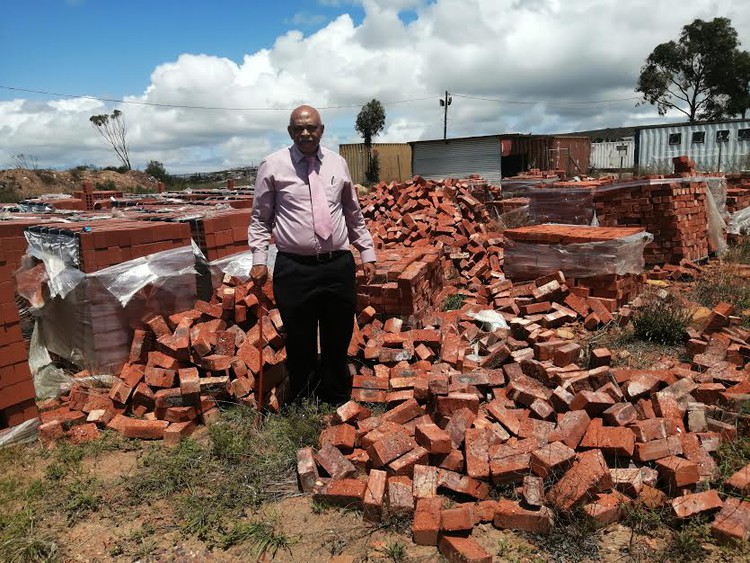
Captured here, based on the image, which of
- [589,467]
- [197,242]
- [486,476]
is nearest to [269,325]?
[197,242]

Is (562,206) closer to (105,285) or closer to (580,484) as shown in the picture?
(580,484)

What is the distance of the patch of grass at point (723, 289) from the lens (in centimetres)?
604

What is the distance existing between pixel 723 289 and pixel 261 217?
5750 mm

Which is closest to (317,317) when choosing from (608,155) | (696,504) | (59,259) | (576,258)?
(696,504)

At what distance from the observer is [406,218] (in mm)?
9688

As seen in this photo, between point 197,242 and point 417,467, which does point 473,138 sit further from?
point 417,467

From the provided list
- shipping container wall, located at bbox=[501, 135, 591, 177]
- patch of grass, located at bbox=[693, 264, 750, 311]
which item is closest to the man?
patch of grass, located at bbox=[693, 264, 750, 311]

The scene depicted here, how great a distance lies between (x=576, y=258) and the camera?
596cm

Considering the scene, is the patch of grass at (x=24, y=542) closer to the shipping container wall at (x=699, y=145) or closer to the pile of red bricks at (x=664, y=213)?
the pile of red bricks at (x=664, y=213)

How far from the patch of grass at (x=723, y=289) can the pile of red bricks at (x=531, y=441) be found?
76.2 inches

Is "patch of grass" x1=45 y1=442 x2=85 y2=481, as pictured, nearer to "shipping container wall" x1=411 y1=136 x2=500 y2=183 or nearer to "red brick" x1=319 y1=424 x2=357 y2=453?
"red brick" x1=319 y1=424 x2=357 y2=453

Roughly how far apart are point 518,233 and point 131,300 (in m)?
4.43

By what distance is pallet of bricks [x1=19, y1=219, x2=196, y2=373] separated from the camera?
175 inches

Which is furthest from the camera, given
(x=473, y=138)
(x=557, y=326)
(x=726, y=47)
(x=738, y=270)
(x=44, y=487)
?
(x=726, y=47)
